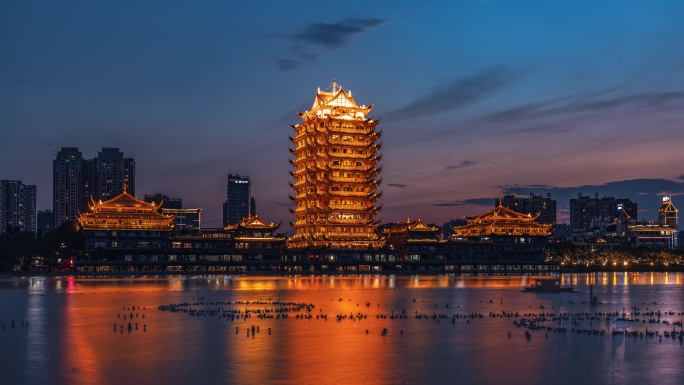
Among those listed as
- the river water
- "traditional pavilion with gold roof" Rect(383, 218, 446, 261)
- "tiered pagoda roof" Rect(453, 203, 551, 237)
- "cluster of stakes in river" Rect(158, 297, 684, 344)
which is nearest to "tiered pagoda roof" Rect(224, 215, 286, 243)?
"traditional pavilion with gold roof" Rect(383, 218, 446, 261)

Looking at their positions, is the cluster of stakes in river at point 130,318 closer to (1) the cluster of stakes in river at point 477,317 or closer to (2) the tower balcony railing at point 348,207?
(1) the cluster of stakes in river at point 477,317

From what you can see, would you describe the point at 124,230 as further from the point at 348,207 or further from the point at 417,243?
the point at 417,243

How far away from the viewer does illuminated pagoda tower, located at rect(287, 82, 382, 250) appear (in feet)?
523

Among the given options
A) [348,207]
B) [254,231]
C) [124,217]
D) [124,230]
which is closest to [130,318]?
[124,230]

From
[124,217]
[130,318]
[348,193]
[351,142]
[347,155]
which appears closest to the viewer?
[130,318]

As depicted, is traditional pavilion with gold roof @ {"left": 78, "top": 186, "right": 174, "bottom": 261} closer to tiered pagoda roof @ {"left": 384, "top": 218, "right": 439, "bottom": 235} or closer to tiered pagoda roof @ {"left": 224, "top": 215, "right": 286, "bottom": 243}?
tiered pagoda roof @ {"left": 224, "top": 215, "right": 286, "bottom": 243}

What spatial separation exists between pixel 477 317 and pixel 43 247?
11669 cm

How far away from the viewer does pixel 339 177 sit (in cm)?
16212

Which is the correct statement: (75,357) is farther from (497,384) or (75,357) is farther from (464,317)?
(464,317)

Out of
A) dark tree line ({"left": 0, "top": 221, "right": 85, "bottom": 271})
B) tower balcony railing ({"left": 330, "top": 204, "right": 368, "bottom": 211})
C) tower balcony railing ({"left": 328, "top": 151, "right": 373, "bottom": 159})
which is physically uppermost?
tower balcony railing ({"left": 328, "top": 151, "right": 373, "bottom": 159})

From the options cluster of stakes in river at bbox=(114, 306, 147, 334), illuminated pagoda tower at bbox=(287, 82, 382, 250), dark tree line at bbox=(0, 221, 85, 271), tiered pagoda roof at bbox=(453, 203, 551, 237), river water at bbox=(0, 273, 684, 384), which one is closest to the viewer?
river water at bbox=(0, 273, 684, 384)

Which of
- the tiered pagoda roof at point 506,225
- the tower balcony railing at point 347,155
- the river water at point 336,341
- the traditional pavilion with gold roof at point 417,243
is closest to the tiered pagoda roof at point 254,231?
the tower balcony railing at point 347,155

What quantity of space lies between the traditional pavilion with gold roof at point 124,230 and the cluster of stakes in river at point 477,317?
75.9 meters

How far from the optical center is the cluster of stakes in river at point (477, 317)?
176ft
